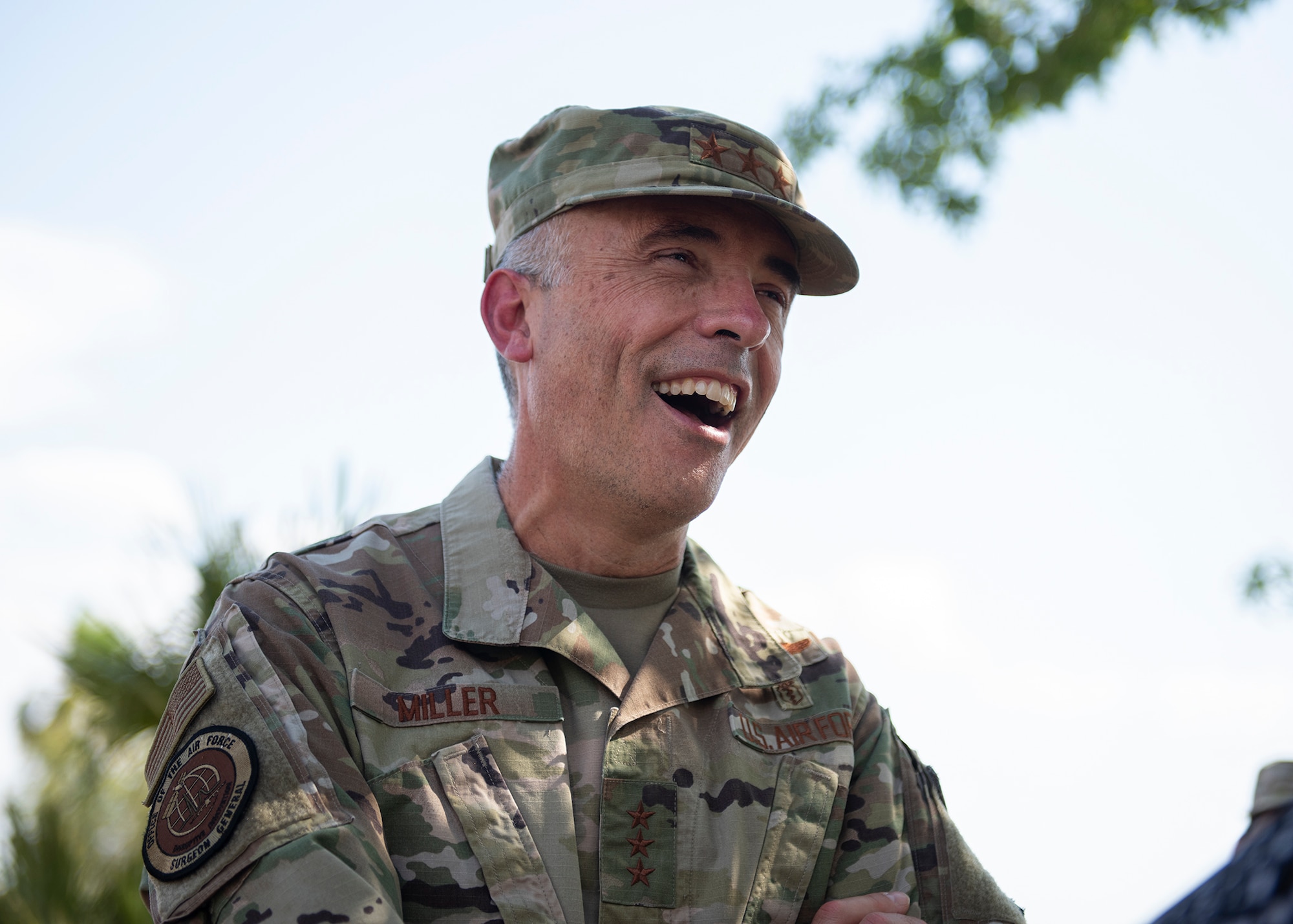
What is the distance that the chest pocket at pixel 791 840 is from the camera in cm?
250

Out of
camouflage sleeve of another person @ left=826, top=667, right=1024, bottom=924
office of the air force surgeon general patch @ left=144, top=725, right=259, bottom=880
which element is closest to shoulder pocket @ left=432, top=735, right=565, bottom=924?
office of the air force surgeon general patch @ left=144, top=725, right=259, bottom=880

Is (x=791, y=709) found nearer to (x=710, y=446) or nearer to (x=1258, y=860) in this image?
(x=710, y=446)

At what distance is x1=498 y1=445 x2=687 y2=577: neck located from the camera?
2752 mm

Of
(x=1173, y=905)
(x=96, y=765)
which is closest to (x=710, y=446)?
(x=1173, y=905)

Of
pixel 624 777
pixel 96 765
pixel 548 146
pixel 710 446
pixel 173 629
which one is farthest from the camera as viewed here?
pixel 96 765

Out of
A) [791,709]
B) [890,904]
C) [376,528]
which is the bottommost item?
[890,904]

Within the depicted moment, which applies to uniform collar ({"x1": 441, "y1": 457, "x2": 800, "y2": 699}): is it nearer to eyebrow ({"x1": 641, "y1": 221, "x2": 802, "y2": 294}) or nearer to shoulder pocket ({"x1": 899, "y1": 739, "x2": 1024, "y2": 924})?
shoulder pocket ({"x1": 899, "y1": 739, "x2": 1024, "y2": 924})

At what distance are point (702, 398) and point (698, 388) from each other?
89 millimetres

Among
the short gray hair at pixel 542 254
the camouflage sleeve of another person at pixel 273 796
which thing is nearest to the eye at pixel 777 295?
the short gray hair at pixel 542 254

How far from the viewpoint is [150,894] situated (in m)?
2.11

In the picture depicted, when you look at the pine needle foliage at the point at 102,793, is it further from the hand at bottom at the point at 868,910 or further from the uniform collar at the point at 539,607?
the hand at bottom at the point at 868,910

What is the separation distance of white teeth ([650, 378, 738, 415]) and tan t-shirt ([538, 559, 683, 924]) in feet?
1.60

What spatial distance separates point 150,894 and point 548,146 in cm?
187

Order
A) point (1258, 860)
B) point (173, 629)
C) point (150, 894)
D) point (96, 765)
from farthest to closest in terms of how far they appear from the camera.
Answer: point (96, 765) < point (173, 629) < point (150, 894) < point (1258, 860)
